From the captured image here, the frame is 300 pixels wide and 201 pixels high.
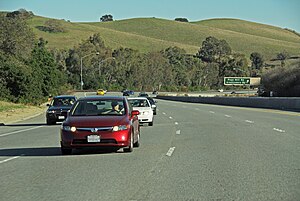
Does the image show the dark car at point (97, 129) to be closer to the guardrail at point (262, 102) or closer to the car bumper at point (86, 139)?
the car bumper at point (86, 139)

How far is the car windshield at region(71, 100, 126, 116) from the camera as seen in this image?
15328mm

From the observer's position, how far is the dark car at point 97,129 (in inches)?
558

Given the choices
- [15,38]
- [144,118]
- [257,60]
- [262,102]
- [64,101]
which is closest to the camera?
[144,118]

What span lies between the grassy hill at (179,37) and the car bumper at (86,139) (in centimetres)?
14287

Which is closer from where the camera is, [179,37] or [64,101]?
[64,101]

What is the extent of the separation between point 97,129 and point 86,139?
0.38 m

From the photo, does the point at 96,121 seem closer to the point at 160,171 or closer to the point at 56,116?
the point at 160,171

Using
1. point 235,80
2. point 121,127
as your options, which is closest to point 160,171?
point 121,127

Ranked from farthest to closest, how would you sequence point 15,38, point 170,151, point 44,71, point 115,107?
point 44,71, point 15,38, point 170,151, point 115,107

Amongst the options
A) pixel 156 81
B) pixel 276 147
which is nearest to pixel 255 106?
pixel 276 147

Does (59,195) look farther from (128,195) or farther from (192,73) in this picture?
(192,73)

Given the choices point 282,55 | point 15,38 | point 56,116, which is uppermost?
point 15,38

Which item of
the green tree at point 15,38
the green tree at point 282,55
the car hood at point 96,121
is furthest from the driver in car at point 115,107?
the green tree at point 282,55

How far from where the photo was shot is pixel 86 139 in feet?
46.5
